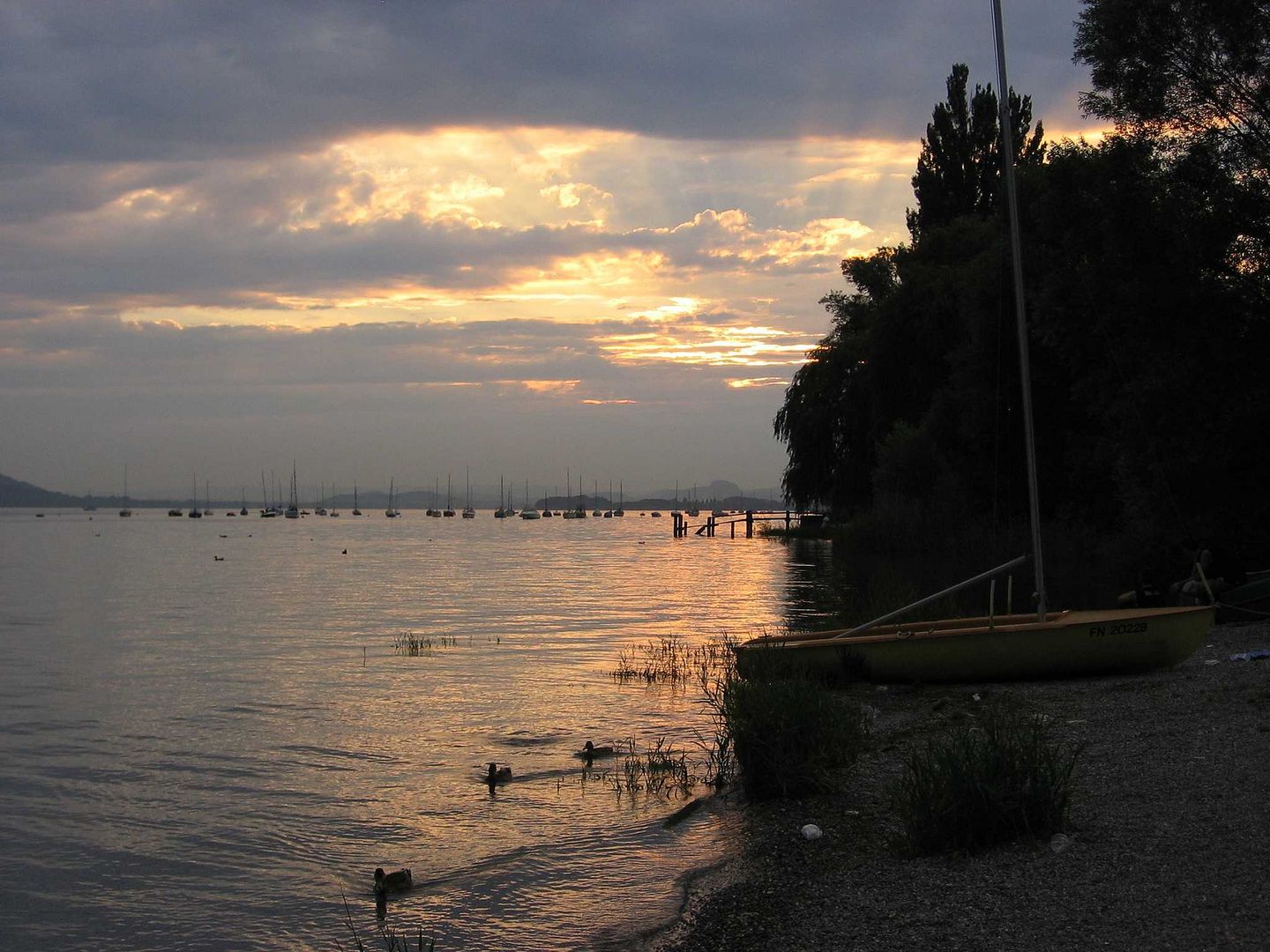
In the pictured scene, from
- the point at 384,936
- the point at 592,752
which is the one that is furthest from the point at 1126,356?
the point at 384,936

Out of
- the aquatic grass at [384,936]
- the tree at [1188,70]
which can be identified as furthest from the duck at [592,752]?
the tree at [1188,70]

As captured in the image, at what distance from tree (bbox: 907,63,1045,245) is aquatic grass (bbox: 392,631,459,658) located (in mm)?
43117

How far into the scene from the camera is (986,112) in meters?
63.5

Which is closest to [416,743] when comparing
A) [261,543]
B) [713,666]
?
[713,666]

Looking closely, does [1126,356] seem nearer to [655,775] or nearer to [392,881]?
[655,775]

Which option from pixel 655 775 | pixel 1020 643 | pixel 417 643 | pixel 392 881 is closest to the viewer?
pixel 392 881

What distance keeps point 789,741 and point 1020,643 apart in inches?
261

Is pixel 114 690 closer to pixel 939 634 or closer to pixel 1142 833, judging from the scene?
pixel 939 634

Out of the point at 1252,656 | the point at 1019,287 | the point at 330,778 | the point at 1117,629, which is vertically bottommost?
the point at 330,778

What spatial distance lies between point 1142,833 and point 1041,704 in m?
6.77

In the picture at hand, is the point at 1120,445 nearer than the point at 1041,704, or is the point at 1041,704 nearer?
the point at 1041,704

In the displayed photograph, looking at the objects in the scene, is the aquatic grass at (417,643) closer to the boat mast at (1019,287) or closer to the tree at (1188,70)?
the boat mast at (1019,287)

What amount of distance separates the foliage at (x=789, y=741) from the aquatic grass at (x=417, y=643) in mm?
16134

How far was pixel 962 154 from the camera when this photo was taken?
6431cm
